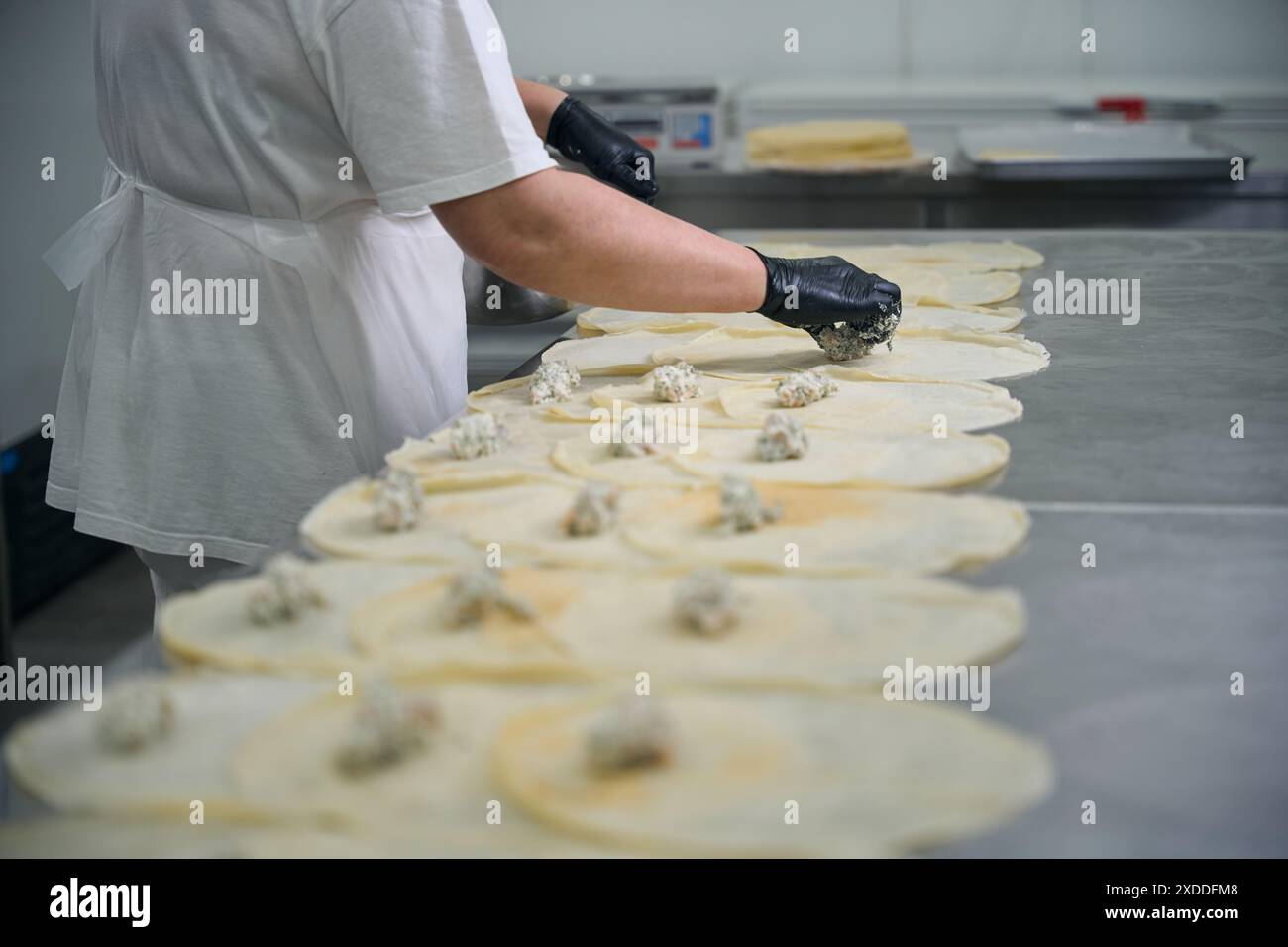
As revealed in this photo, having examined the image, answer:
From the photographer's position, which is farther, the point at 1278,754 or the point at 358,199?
the point at 358,199

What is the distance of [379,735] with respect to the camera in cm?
85

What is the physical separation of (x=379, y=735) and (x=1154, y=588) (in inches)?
28.9

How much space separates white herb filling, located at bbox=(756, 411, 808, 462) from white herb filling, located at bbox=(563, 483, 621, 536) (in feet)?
0.91

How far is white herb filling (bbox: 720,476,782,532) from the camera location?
4.13 feet

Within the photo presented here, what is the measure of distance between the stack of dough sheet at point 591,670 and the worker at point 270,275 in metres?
0.28

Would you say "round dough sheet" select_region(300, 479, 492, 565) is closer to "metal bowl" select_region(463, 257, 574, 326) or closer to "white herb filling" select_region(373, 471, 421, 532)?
"white herb filling" select_region(373, 471, 421, 532)

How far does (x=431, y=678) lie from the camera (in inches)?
39.0

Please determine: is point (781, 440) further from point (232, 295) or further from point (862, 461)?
point (232, 295)

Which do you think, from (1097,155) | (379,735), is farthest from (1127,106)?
(379,735)

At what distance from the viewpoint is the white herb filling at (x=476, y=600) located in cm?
105

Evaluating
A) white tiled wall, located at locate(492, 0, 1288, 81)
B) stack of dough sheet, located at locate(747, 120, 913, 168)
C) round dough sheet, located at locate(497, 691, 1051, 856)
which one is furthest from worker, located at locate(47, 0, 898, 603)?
white tiled wall, located at locate(492, 0, 1288, 81)
